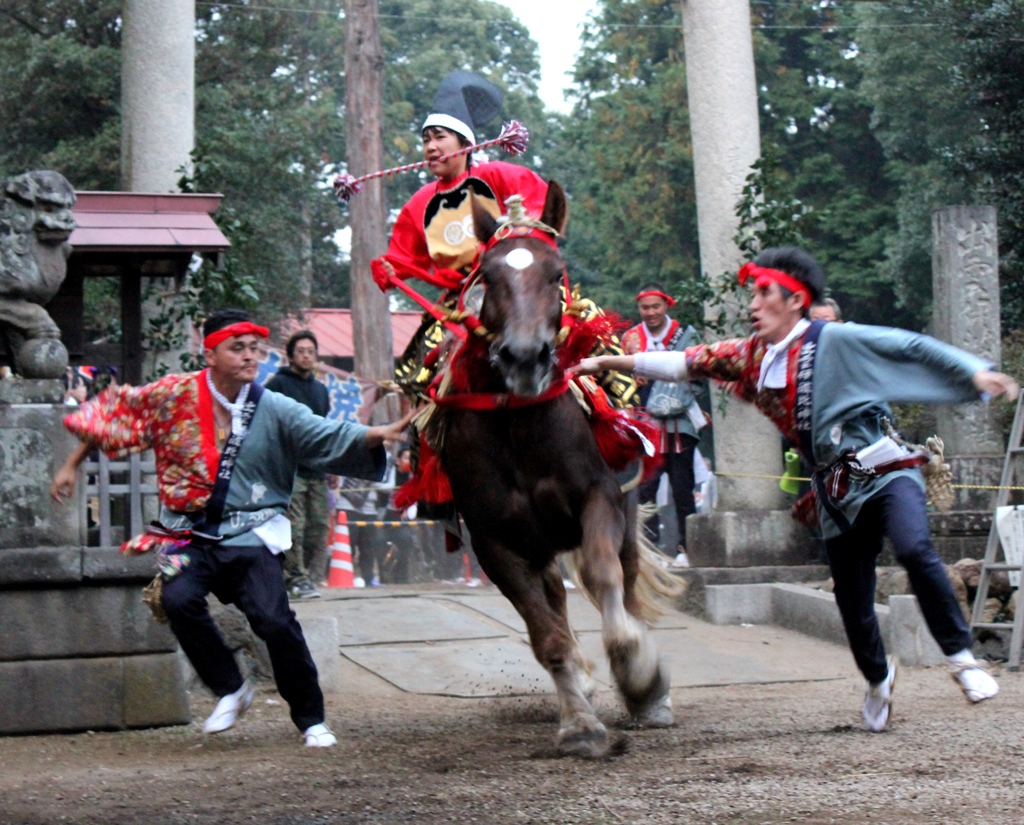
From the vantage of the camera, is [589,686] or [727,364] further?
[589,686]

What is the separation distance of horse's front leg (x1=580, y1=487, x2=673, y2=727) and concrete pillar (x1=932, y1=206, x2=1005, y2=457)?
15.7 ft

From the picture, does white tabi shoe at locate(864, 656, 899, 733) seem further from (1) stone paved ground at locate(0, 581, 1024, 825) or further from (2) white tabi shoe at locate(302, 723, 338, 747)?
(2) white tabi shoe at locate(302, 723, 338, 747)

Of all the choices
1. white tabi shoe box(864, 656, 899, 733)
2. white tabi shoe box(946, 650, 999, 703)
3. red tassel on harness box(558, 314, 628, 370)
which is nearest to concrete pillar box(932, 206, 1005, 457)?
white tabi shoe box(864, 656, 899, 733)

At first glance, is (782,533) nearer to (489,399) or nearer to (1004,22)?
(489,399)

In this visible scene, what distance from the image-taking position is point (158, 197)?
8.60 m

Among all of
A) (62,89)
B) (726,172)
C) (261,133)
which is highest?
(62,89)

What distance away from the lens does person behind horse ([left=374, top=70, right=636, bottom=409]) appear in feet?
Answer: 20.6

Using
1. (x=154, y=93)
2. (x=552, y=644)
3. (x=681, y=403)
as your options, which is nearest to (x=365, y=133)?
(x=154, y=93)

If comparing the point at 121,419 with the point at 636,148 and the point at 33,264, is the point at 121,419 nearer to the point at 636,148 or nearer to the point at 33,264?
the point at 33,264

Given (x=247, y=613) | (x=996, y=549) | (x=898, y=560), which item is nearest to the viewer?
(x=898, y=560)

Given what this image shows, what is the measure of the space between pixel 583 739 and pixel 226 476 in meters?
1.76

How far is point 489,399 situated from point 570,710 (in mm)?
1223

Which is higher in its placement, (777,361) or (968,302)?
(968,302)

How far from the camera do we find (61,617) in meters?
6.28
